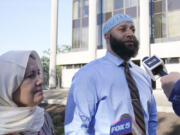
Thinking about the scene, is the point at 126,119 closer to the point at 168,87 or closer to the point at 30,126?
the point at 168,87

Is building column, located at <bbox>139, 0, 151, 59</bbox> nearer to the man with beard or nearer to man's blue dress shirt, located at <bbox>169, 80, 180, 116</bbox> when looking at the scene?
the man with beard

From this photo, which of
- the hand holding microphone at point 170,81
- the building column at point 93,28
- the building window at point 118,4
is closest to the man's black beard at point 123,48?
the hand holding microphone at point 170,81

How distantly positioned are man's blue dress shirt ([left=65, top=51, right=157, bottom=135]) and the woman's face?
499 millimetres

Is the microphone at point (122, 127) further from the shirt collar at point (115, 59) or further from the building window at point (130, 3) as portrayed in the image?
the building window at point (130, 3)

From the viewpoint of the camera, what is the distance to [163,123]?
24.0 feet

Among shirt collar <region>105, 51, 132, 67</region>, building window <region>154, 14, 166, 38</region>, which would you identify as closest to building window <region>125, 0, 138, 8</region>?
building window <region>154, 14, 166, 38</region>

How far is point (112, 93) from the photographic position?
2.27 m

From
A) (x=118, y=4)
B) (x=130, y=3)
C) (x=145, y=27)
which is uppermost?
Answer: (x=118, y=4)

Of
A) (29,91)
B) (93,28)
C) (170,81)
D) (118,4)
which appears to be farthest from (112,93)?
(118,4)

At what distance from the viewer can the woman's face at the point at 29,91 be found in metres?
1.81

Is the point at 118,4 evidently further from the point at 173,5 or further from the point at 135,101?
the point at 135,101

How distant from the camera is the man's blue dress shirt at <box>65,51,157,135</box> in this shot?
215 centimetres

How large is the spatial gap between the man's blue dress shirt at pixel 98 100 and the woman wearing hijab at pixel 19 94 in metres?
0.44

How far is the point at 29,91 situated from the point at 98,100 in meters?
0.77
